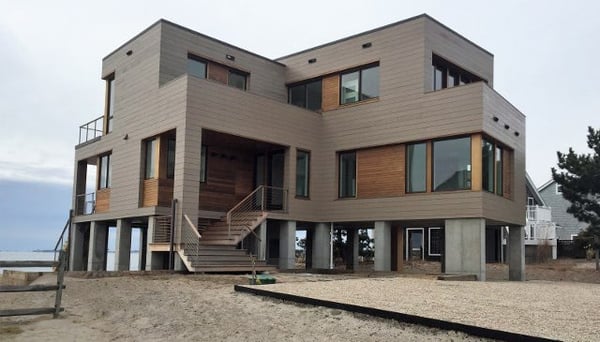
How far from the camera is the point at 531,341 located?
6.91m

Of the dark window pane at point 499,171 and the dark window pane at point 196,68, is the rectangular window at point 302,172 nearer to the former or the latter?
the dark window pane at point 196,68

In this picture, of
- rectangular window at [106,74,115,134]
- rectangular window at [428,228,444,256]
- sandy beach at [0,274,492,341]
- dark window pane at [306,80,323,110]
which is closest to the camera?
sandy beach at [0,274,492,341]

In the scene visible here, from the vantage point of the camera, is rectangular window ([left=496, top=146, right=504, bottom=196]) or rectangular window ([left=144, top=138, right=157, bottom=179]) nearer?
rectangular window ([left=496, top=146, right=504, bottom=196])

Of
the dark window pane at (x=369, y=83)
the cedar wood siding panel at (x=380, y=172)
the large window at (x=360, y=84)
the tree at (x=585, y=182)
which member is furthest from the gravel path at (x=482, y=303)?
the tree at (x=585, y=182)

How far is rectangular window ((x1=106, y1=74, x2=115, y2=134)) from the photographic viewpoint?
24.1 m

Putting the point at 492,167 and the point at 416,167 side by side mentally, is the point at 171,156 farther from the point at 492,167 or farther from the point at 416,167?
the point at 492,167

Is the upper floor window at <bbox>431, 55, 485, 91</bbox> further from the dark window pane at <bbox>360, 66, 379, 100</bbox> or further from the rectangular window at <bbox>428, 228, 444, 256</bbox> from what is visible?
the rectangular window at <bbox>428, 228, 444, 256</bbox>

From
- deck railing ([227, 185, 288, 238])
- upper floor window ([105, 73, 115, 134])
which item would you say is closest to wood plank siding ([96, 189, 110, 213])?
upper floor window ([105, 73, 115, 134])

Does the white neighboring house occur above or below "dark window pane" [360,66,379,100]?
below

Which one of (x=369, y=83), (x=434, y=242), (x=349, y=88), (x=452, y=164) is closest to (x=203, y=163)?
(x=349, y=88)

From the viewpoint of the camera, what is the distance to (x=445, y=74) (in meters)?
21.9

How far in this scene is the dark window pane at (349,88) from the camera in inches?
869

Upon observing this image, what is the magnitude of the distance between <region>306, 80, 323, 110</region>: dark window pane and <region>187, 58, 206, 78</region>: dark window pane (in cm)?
421

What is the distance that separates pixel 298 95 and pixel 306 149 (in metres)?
3.37
